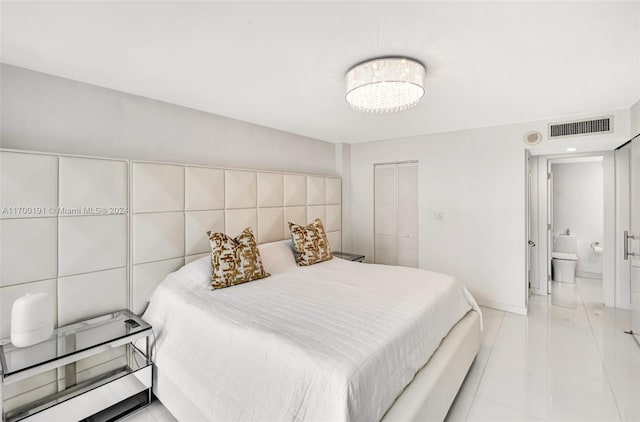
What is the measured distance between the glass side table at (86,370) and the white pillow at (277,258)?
1.16 meters

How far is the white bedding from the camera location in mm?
1303

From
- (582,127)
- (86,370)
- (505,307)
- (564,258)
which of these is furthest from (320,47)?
(564,258)

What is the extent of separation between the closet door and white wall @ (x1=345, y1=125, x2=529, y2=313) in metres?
0.26

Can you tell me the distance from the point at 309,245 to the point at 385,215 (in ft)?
5.55

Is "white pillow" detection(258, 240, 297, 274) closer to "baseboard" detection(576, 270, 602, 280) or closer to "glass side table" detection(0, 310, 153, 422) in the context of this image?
"glass side table" detection(0, 310, 153, 422)

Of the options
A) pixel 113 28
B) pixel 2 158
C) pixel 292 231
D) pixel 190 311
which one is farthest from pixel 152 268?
pixel 113 28

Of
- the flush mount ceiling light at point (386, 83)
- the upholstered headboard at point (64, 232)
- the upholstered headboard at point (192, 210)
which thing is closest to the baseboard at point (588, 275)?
the upholstered headboard at point (192, 210)

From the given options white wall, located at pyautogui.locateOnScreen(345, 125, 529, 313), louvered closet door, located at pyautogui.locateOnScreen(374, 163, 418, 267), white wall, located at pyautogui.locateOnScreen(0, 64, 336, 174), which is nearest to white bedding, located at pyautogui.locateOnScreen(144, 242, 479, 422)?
white wall, located at pyautogui.locateOnScreen(0, 64, 336, 174)

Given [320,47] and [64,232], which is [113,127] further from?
[320,47]

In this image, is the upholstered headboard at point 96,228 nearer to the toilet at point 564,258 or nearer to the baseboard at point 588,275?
the toilet at point 564,258

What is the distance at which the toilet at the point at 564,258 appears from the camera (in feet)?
15.7

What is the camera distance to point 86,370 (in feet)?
6.60

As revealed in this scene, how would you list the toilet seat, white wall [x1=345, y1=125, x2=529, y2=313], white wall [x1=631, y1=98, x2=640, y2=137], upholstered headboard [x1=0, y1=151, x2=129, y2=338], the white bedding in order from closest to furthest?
the white bedding < upholstered headboard [x1=0, y1=151, x2=129, y2=338] < white wall [x1=631, y1=98, x2=640, y2=137] < white wall [x1=345, y1=125, x2=529, y2=313] < the toilet seat

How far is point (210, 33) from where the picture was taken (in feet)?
5.22
